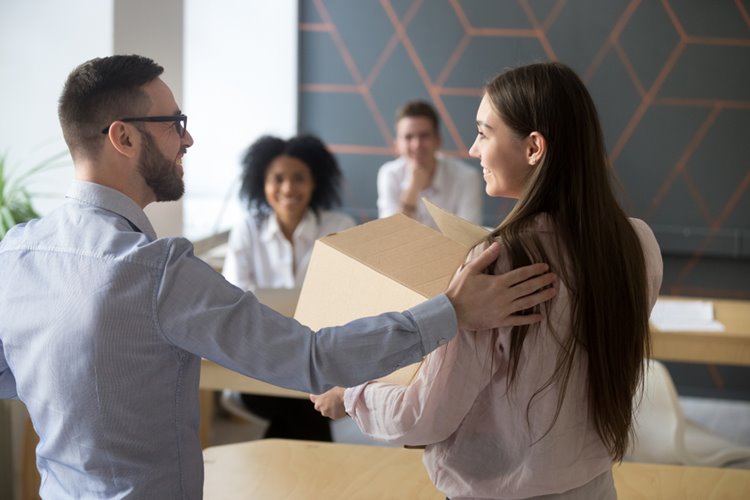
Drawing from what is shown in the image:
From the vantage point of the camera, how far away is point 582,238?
51.9 inches

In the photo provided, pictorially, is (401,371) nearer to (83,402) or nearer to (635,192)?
(83,402)

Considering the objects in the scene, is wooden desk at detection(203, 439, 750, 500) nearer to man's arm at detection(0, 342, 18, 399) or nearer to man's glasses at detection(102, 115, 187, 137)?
man's arm at detection(0, 342, 18, 399)

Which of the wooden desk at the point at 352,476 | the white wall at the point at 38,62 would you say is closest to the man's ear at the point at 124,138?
the wooden desk at the point at 352,476

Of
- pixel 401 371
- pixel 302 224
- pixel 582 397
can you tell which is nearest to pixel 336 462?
pixel 401 371

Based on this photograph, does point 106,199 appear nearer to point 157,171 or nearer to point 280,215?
point 157,171

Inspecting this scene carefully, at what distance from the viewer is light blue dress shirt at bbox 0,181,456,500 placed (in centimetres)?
125

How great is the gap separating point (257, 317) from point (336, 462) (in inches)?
31.0

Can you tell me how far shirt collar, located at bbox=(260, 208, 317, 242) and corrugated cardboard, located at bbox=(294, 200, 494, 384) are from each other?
83.0 inches

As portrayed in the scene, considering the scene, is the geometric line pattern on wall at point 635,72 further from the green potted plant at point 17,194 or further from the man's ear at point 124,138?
the man's ear at point 124,138

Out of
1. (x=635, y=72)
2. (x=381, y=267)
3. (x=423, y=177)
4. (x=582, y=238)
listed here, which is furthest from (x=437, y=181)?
(x=582, y=238)

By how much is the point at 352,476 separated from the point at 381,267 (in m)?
0.63

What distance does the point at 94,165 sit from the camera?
140cm

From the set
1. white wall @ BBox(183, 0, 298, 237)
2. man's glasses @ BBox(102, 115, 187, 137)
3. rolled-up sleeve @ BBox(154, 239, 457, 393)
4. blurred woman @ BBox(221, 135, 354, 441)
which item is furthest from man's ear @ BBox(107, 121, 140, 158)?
white wall @ BBox(183, 0, 298, 237)

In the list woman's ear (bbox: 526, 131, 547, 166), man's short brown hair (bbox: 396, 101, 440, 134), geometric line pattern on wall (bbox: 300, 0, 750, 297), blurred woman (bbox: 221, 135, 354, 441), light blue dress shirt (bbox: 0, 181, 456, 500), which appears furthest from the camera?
geometric line pattern on wall (bbox: 300, 0, 750, 297)
